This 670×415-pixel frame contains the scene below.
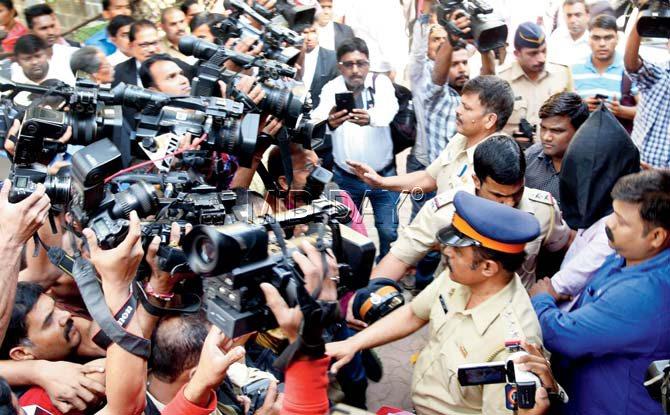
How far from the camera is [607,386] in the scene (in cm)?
277

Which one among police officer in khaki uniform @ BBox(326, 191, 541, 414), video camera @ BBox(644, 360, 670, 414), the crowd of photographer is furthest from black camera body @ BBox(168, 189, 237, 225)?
video camera @ BBox(644, 360, 670, 414)

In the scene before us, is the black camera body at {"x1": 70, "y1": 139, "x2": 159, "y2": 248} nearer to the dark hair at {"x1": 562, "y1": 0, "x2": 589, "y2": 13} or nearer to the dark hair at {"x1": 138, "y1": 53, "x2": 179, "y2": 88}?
the dark hair at {"x1": 138, "y1": 53, "x2": 179, "y2": 88}

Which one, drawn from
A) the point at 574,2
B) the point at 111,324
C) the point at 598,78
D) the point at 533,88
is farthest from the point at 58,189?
the point at 574,2

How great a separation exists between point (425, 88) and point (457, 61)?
1.09 ft

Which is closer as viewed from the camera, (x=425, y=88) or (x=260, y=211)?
(x=260, y=211)

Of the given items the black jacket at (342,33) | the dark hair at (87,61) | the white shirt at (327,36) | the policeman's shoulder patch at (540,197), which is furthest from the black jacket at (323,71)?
the policeman's shoulder patch at (540,197)

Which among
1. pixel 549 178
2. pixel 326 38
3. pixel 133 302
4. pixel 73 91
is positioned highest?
pixel 73 91

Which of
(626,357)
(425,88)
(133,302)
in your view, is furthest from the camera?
(425,88)

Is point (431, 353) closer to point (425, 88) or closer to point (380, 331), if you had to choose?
point (380, 331)

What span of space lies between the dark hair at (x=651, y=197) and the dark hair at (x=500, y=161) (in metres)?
0.58

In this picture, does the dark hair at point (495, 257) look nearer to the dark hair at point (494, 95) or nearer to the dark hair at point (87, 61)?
the dark hair at point (494, 95)

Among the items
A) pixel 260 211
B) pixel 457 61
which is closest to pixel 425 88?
pixel 457 61

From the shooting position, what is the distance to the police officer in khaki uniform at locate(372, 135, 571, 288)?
10.8 feet

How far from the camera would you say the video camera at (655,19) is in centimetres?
436
